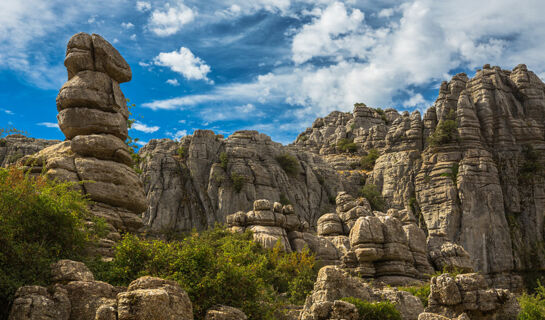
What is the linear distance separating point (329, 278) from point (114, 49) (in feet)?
55.9

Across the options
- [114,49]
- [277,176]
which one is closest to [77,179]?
[114,49]

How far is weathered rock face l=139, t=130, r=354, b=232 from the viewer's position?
57.0 metres

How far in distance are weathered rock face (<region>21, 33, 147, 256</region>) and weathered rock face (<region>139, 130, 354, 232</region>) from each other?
3058 cm

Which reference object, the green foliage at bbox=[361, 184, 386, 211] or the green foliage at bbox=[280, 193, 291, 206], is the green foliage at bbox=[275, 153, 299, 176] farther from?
the green foliage at bbox=[361, 184, 386, 211]

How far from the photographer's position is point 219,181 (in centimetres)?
5869

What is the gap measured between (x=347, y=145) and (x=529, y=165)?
110 ft

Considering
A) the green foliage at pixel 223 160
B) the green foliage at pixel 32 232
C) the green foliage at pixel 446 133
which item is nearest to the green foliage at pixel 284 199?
the green foliage at pixel 223 160

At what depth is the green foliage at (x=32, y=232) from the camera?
34.0 ft

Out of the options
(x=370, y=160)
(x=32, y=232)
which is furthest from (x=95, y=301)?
(x=370, y=160)

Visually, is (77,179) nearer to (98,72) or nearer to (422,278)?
(98,72)

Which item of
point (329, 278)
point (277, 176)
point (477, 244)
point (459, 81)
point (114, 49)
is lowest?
point (329, 278)

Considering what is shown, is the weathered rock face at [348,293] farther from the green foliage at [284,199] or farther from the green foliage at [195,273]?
the green foliage at [284,199]

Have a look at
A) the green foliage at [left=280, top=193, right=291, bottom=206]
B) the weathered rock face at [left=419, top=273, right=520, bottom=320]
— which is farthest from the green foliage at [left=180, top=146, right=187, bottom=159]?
the weathered rock face at [left=419, top=273, right=520, bottom=320]

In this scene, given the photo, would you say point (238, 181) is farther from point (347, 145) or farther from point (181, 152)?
point (347, 145)
